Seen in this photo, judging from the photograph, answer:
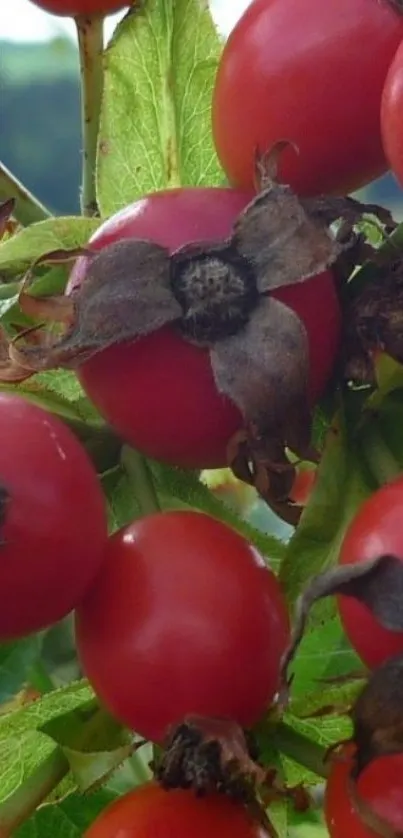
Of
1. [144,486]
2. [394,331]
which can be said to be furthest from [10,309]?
[394,331]

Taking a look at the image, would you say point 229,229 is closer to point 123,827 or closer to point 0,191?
point 123,827

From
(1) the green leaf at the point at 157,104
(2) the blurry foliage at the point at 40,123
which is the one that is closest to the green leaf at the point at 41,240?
(1) the green leaf at the point at 157,104

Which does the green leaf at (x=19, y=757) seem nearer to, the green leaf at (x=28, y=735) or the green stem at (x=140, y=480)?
the green leaf at (x=28, y=735)

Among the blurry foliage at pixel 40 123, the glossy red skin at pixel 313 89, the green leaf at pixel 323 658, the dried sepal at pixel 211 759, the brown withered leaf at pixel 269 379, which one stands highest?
the glossy red skin at pixel 313 89

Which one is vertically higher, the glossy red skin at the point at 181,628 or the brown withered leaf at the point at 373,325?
the brown withered leaf at the point at 373,325

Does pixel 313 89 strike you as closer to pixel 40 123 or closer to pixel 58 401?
pixel 58 401

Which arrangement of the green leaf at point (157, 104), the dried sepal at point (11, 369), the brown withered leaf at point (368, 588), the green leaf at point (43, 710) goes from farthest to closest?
the green leaf at point (157, 104), the green leaf at point (43, 710), the dried sepal at point (11, 369), the brown withered leaf at point (368, 588)
